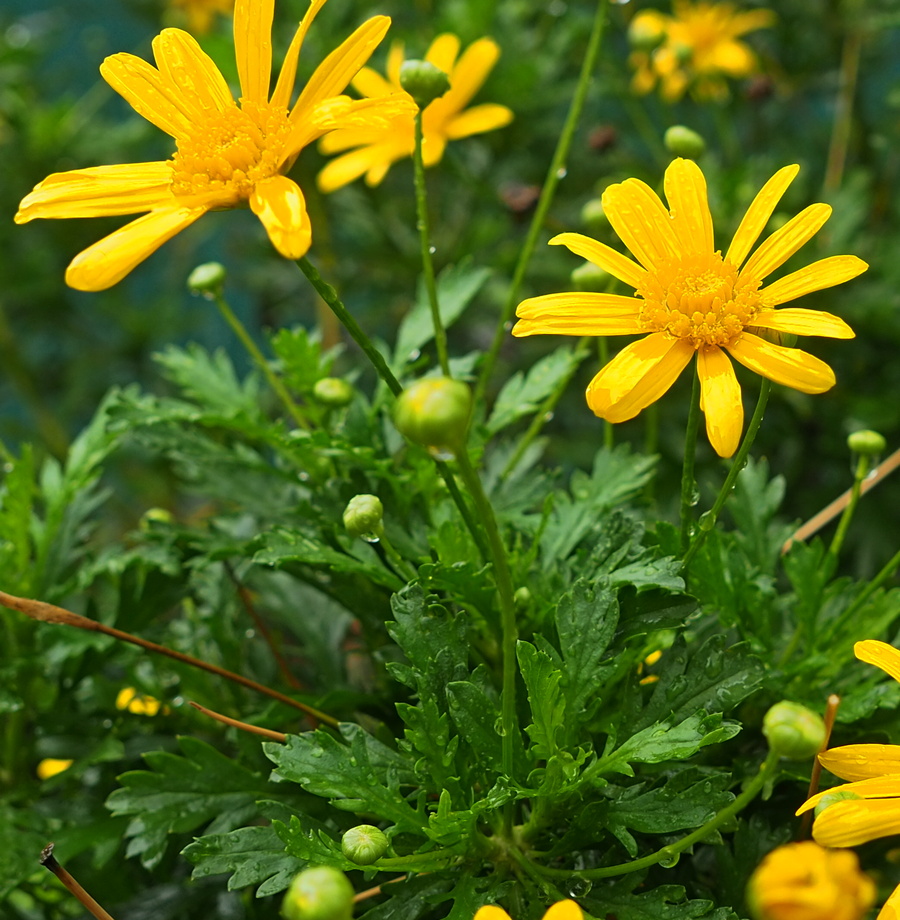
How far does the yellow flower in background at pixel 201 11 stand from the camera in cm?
186

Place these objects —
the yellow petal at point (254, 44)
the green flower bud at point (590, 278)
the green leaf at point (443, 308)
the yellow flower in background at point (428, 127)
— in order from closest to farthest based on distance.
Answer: the yellow petal at point (254, 44) < the green flower bud at point (590, 278) < the green leaf at point (443, 308) < the yellow flower in background at point (428, 127)

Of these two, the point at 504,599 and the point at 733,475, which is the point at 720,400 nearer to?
the point at 733,475

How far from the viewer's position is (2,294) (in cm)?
175

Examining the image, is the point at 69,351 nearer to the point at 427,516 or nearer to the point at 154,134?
the point at 154,134

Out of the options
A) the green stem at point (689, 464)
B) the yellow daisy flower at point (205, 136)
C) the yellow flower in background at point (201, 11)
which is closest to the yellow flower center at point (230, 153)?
the yellow daisy flower at point (205, 136)

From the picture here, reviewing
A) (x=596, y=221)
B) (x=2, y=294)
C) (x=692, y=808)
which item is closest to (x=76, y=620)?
(x=692, y=808)

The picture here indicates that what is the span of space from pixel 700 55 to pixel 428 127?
0.65 metres

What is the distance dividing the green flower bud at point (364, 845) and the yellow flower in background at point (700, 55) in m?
1.19

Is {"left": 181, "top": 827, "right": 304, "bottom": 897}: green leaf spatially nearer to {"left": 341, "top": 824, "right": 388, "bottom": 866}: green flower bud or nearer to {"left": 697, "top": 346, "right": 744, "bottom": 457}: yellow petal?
{"left": 341, "top": 824, "right": 388, "bottom": 866}: green flower bud

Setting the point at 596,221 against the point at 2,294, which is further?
the point at 2,294

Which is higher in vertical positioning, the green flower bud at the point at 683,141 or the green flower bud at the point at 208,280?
the green flower bud at the point at 683,141

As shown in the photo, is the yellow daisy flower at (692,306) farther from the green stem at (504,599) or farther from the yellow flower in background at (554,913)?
the yellow flower in background at (554,913)

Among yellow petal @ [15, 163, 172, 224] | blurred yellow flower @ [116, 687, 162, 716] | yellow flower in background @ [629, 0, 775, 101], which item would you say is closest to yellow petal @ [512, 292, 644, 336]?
yellow petal @ [15, 163, 172, 224]

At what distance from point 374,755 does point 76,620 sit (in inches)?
8.3
